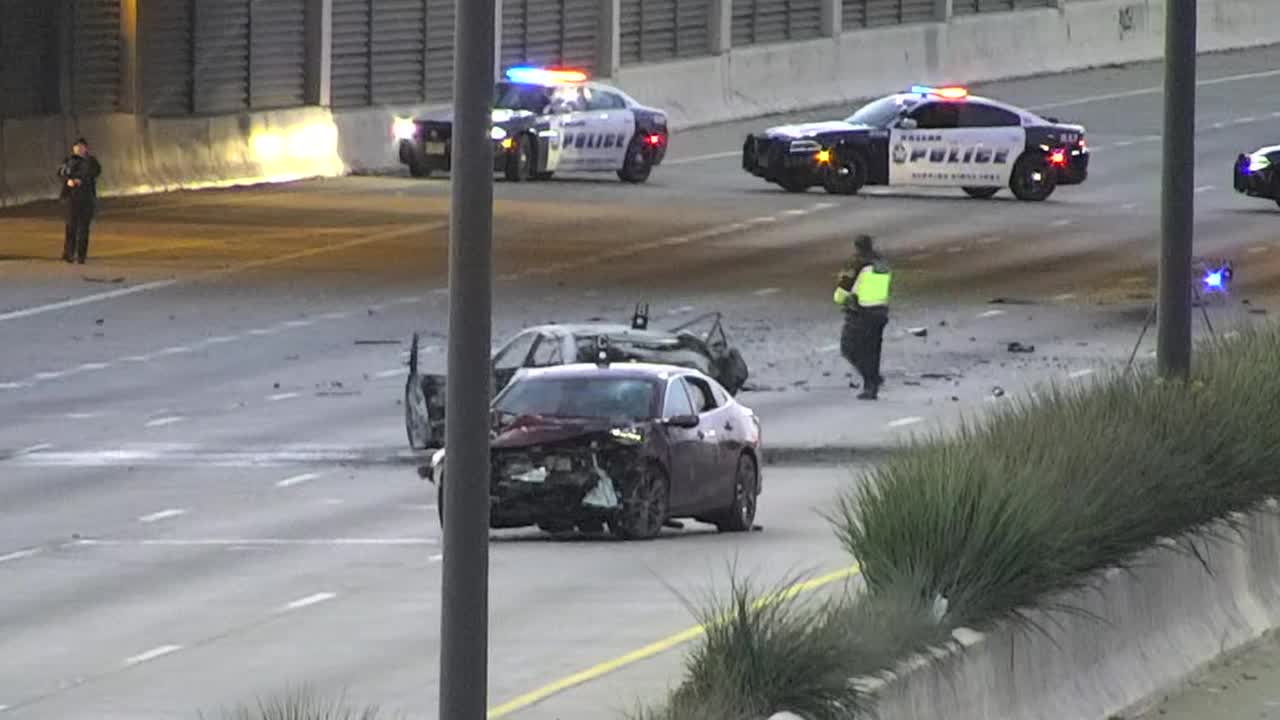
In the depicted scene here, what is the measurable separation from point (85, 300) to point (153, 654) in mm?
20622

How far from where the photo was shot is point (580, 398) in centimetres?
2514

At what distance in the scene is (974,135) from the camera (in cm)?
5106

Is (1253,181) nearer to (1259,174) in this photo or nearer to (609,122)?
(1259,174)

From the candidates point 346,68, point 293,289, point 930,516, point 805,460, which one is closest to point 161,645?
point 930,516

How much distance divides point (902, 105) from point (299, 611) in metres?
31.5

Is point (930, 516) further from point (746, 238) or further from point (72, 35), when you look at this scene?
point (72, 35)

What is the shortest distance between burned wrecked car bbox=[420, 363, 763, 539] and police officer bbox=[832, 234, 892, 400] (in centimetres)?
751

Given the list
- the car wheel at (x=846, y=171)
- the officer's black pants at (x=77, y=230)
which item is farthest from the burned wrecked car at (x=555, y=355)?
the car wheel at (x=846, y=171)

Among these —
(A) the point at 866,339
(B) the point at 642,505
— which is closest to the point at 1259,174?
(A) the point at 866,339

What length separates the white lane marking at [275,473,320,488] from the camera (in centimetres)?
2752

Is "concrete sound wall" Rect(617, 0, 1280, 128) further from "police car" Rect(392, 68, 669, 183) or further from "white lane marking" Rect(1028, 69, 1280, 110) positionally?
"police car" Rect(392, 68, 669, 183)

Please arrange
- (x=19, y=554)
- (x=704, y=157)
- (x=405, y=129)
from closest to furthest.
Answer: (x=19, y=554) → (x=405, y=129) → (x=704, y=157)

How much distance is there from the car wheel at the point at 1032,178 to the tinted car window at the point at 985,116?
87 cm

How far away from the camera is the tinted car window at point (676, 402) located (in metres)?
25.1
